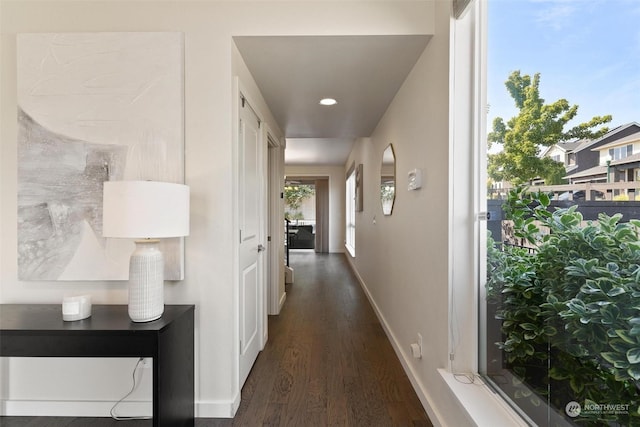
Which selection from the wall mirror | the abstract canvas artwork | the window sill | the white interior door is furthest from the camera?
the wall mirror

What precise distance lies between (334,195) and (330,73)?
6.65 meters

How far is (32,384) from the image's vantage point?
185 centimetres

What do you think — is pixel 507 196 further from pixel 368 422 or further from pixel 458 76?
pixel 368 422

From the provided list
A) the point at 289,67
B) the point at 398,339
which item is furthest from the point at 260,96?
the point at 398,339

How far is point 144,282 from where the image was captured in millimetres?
1489

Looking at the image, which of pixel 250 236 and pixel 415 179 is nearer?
pixel 415 179

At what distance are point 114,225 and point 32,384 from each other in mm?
1308

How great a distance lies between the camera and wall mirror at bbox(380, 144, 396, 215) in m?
2.81

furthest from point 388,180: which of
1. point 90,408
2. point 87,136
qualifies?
point 90,408

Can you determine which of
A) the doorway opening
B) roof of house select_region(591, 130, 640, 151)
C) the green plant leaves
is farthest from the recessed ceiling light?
the doorway opening

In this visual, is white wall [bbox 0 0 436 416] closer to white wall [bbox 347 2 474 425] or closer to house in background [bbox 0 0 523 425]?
house in background [bbox 0 0 523 425]

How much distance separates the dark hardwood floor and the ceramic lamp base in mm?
764

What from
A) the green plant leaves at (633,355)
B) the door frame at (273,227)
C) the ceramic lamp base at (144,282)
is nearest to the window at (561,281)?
the green plant leaves at (633,355)

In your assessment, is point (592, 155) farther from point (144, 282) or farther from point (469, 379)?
point (144, 282)
